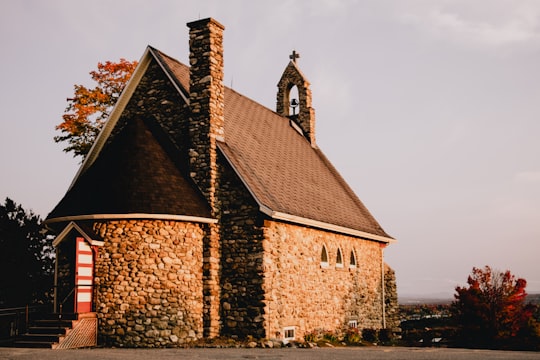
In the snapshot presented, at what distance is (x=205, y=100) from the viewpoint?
1945cm

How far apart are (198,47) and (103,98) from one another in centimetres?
1115

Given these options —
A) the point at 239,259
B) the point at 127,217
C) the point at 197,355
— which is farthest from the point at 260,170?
the point at 197,355

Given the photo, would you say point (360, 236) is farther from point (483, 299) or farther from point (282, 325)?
point (483, 299)

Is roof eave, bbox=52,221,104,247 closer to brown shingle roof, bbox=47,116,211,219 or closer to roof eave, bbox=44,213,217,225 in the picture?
roof eave, bbox=44,213,217,225

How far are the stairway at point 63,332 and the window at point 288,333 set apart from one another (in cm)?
548

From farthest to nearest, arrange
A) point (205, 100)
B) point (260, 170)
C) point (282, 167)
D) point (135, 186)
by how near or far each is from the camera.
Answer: point (282, 167) → point (260, 170) → point (205, 100) → point (135, 186)

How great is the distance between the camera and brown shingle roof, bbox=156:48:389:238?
19.8 meters

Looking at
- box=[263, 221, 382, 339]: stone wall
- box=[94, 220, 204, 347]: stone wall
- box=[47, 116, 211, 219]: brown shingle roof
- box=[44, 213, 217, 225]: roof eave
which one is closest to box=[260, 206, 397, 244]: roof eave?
box=[263, 221, 382, 339]: stone wall

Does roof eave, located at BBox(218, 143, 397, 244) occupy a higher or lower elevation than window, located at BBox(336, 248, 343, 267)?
higher

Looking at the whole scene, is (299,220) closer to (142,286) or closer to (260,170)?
(260,170)

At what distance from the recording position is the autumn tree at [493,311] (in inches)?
1314

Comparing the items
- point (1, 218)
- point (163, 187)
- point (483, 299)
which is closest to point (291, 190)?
point (163, 187)

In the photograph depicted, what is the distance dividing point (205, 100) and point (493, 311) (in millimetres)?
23060

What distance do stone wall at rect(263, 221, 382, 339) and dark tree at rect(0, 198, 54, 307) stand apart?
10117 millimetres
